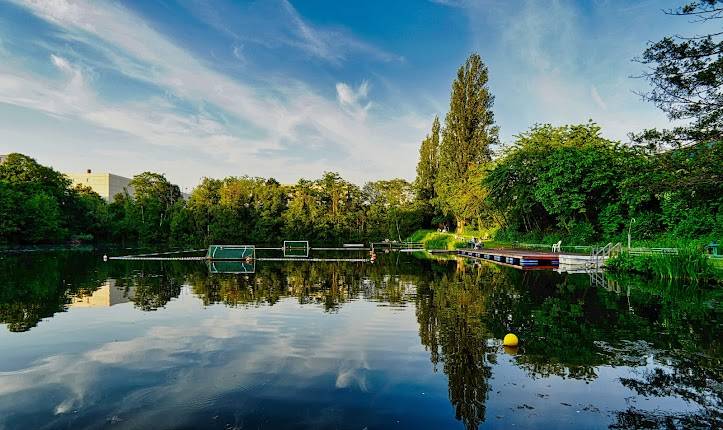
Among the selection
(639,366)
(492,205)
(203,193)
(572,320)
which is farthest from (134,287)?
(203,193)

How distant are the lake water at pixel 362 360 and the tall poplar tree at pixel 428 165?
4824 cm

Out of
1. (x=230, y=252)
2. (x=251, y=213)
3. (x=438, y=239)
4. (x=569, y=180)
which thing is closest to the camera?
(x=569, y=180)

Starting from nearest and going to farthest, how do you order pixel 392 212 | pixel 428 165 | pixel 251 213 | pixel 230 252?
pixel 230 252 → pixel 428 165 → pixel 392 212 → pixel 251 213

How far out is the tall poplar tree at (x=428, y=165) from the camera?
2507 inches

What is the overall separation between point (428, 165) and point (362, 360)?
190 feet

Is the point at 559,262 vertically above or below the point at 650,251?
below

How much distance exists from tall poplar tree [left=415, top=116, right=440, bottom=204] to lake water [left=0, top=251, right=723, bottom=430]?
48.2 m

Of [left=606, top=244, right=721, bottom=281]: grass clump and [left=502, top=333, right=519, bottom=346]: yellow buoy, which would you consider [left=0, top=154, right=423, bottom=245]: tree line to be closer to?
[left=606, top=244, right=721, bottom=281]: grass clump

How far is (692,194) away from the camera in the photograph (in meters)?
15.9

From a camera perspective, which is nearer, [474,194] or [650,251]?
[650,251]

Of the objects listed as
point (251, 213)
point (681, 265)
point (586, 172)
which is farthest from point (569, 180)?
point (251, 213)

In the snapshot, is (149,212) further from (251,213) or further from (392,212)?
(392,212)

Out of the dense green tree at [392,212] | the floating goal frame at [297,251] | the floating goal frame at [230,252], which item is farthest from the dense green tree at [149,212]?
the floating goal frame at [230,252]

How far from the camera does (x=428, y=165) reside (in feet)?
212
